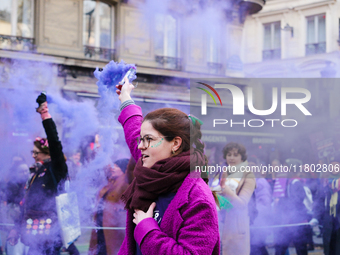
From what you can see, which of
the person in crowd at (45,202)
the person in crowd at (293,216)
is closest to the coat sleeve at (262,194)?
the person in crowd at (293,216)

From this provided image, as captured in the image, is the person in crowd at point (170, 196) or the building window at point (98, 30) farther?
the building window at point (98, 30)

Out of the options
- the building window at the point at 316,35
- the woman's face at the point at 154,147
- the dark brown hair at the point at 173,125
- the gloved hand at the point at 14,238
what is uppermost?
the building window at the point at 316,35

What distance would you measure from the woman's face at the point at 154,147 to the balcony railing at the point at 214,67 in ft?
30.7

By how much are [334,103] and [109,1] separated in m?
7.15

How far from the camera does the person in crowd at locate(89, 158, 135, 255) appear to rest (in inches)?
147

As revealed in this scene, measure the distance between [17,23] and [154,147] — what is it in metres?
8.41

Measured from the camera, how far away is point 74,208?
11.5 ft

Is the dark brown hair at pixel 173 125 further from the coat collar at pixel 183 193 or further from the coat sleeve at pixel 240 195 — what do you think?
the coat sleeve at pixel 240 195

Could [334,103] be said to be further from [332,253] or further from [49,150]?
[49,150]

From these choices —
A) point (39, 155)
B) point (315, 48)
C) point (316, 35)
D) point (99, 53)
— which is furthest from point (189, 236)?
point (315, 48)

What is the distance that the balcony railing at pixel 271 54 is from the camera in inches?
456

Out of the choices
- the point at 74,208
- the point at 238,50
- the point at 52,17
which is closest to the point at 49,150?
the point at 74,208

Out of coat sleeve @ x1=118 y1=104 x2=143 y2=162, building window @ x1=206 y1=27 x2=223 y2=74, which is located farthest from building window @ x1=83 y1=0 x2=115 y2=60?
coat sleeve @ x1=118 y1=104 x2=143 y2=162

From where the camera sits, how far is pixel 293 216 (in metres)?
4.95
